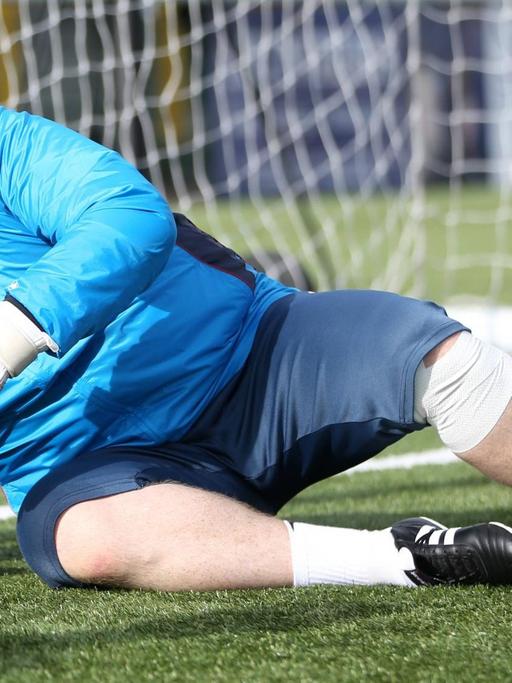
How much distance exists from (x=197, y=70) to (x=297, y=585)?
7597mm

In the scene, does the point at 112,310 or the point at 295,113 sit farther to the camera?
the point at 295,113

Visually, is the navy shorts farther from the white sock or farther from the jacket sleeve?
the jacket sleeve

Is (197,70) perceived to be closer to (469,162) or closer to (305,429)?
(469,162)

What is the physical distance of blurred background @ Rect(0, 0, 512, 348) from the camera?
5.95 meters

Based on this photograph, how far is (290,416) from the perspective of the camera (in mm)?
1999

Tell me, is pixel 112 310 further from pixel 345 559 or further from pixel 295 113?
pixel 295 113

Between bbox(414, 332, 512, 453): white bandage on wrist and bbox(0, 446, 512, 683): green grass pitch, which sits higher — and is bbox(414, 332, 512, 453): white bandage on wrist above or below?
above

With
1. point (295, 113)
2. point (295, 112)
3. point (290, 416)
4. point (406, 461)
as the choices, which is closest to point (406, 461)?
point (406, 461)

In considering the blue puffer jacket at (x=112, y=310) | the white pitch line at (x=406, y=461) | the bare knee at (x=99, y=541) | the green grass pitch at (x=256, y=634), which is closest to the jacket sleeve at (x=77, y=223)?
the blue puffer jacket at (x=112, y=310)

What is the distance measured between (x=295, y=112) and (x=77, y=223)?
8.13 m

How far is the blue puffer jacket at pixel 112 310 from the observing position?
70.9 inches

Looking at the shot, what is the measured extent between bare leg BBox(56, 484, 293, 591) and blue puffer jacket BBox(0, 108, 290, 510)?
0.48ft

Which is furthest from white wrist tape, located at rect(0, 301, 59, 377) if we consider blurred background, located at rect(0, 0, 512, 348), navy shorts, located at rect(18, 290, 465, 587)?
blurred background, located at rect(0, 0, 512, 348)

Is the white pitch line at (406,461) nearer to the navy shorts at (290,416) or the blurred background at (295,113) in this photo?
the navy shorts at (290,416)
